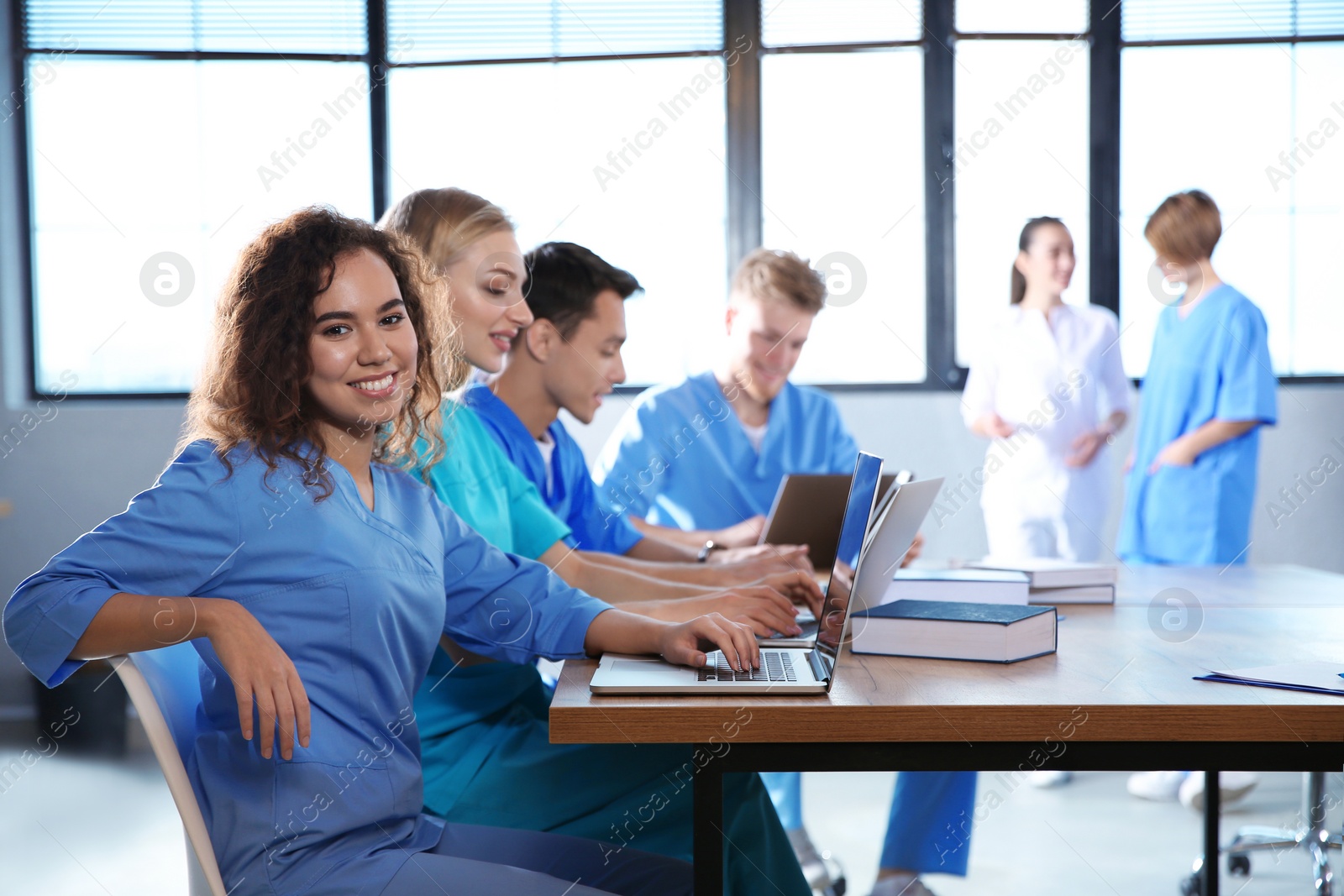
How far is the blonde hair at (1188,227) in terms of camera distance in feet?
8.64

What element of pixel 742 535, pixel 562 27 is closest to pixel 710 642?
pixel 742 535

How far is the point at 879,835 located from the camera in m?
2.38

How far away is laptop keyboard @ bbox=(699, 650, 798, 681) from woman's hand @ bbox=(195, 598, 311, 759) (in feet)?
1.22

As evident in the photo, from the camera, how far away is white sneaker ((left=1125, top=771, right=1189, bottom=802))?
2.57 metres

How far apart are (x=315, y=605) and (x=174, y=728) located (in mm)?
157

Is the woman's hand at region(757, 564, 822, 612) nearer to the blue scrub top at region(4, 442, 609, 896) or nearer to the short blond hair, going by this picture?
the blue scrub top at region(4, 442, 609, 896)

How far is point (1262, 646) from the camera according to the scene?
124cm

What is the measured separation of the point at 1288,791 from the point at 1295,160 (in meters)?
2.26

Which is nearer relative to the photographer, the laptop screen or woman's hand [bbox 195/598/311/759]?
woman's hand [bbox 195/598/311/759]

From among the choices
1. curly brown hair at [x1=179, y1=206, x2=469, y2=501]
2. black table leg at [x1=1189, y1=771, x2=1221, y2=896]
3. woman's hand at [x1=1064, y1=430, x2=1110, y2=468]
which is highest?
curly brown hair at [x1=179, y1=206, x2=469, y2=501]

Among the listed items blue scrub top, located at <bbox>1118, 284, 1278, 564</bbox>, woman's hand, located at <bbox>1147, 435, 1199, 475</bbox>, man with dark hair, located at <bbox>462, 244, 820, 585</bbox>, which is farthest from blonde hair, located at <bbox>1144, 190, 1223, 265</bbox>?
man with dark hair, located at <bbox>462, 244, 820, 585</bbox>

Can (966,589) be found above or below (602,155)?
below

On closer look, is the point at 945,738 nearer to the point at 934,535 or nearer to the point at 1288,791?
the point at 1288,791

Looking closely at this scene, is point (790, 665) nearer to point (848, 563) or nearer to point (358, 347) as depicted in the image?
point (848, 563)
